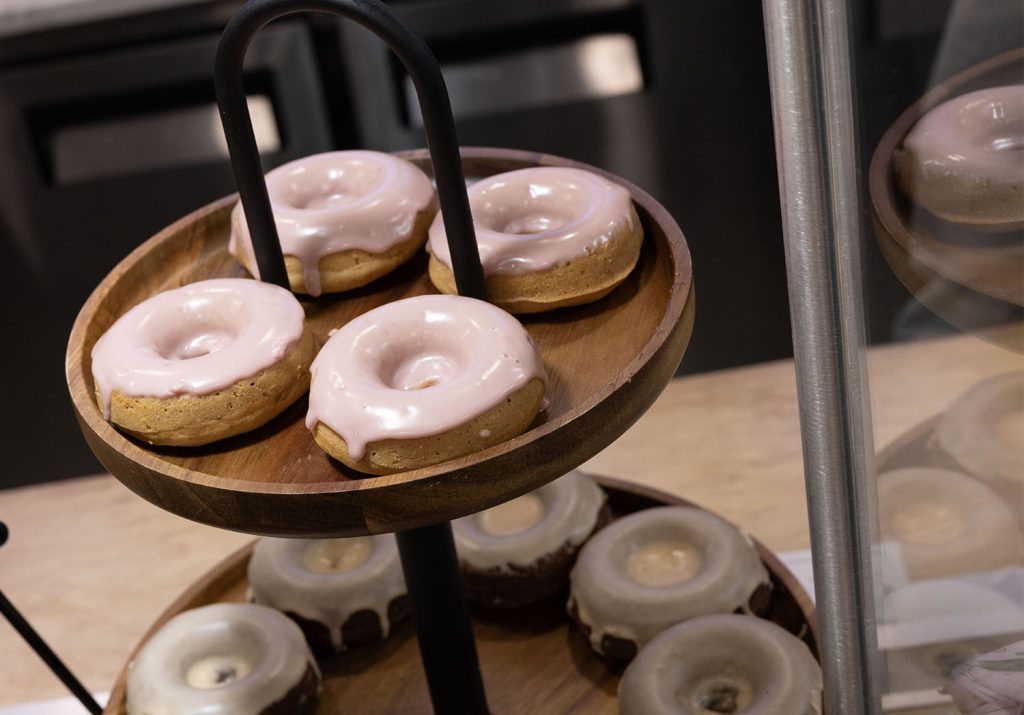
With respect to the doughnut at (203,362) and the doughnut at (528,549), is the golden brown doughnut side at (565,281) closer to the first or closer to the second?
the doughnut at (203,362)

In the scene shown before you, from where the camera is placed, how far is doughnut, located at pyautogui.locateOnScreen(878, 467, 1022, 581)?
47 cm

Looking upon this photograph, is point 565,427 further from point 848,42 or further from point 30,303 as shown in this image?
point 30,303

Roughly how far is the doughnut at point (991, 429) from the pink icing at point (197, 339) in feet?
1.05

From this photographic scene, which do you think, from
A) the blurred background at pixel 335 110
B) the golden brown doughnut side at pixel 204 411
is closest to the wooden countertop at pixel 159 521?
the blurred background at pixel 335 110

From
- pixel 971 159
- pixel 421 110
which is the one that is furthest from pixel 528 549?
pixel 971 159

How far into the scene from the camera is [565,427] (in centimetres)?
53

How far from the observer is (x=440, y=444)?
0.53 m

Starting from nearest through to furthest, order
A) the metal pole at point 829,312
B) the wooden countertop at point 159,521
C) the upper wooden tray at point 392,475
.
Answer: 1. the metal pole at point 829,312
2. the upper wooden tray at point 392,475
3. the wooden countertop at point 159,521

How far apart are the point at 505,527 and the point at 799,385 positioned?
20.5 inches

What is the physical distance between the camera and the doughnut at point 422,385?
0.53 meters

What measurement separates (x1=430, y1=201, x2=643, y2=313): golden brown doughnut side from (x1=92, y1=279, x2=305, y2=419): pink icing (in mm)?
103

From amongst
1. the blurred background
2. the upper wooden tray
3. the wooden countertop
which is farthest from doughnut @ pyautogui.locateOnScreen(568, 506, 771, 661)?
the blurred background

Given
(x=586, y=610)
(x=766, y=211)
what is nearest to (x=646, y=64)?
(x=766, y=211)

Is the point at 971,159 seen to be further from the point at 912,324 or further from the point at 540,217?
the point at 540,217
